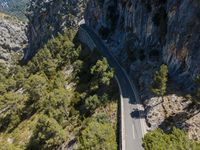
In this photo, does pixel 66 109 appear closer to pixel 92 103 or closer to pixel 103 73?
pixel 92 103

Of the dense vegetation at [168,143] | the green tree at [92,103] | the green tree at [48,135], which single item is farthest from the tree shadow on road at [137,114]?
the dense vegetation at [168,143]

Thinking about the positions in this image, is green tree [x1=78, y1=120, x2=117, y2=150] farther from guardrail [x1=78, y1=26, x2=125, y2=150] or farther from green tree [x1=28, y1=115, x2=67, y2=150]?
green tree [x1=28, y1=115, x2=67, y2=150]

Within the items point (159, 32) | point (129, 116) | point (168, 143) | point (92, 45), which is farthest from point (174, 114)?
point (92, 45)

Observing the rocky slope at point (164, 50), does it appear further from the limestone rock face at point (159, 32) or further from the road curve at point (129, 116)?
the road curve at point (129, 116)

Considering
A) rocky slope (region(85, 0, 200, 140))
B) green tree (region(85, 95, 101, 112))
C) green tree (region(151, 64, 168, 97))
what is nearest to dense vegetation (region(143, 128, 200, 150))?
rocky slope (region(85, 0, 200, 140))

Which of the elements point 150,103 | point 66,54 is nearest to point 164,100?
point 150,103

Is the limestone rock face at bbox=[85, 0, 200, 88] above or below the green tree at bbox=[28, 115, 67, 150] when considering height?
above
